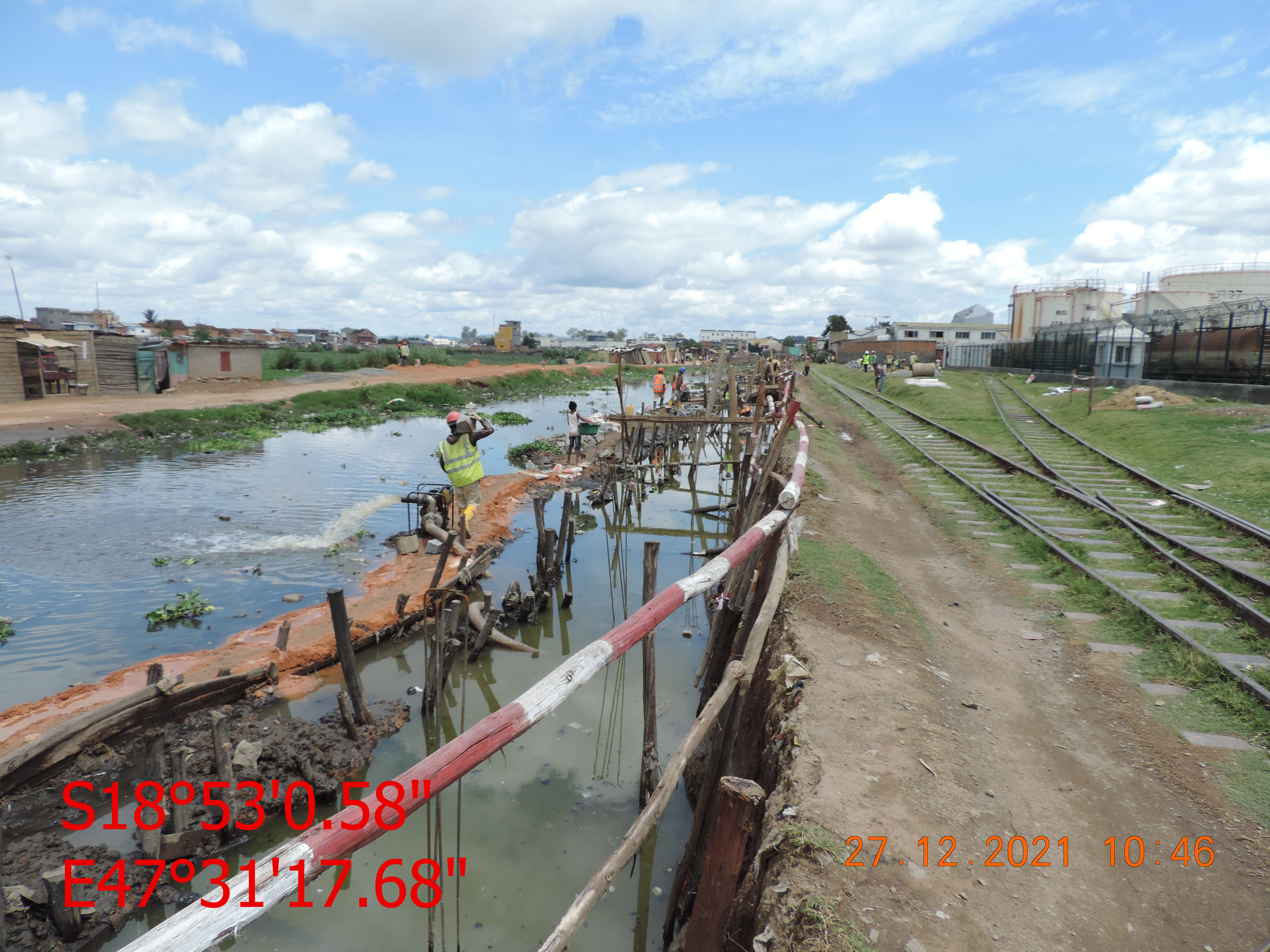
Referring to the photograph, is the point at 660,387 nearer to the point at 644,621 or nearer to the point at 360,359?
the point at 644,621

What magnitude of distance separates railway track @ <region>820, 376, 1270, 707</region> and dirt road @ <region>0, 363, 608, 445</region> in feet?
87.2

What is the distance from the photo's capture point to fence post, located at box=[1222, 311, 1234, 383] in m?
19.3

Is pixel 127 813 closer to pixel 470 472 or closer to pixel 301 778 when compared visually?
pixel 301 778

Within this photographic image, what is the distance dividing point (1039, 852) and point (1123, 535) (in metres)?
7.16

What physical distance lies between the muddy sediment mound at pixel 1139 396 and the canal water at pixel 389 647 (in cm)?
1234

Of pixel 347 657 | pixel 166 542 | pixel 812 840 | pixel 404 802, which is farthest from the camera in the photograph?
pixel 166 542

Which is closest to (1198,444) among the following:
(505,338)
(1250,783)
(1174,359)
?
(1174,359)

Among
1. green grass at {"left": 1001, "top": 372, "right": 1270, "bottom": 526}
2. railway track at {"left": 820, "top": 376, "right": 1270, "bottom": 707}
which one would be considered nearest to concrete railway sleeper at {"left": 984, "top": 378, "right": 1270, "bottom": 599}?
railway track at {"left": 820, "top": 376, "right": 1270, "bottom": 707}

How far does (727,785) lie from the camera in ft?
8.75

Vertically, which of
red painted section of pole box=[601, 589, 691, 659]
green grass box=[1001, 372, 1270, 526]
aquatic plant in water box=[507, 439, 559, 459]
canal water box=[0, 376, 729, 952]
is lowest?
canal water box=[0, 376, 729, 952]

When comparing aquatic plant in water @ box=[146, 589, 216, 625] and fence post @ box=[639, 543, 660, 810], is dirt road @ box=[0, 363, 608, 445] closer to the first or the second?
aquatic plant in water @ box=[146, 589, 216, 625]

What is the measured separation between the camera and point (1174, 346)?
2234 cm

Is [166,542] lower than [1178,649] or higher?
lower

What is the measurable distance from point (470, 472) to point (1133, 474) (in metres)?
12.5
